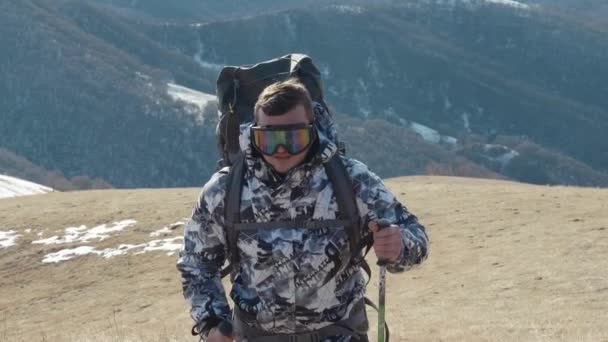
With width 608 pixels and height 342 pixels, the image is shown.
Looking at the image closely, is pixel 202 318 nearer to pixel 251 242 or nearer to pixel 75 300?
pixel 251 242

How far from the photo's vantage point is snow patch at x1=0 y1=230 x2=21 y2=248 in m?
29.2

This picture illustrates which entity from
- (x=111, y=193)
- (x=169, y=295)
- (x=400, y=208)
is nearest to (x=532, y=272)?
(x=169, y=295)

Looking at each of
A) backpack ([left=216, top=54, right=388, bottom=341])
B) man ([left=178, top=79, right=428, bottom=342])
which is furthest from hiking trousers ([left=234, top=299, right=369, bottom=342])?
backpack ([left=216, top=54, right=388, bottom=341])

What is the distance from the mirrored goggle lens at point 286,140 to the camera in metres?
4.08

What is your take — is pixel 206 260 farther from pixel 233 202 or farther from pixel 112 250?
pixel 112 250

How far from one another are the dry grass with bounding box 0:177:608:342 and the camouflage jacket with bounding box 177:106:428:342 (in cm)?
685

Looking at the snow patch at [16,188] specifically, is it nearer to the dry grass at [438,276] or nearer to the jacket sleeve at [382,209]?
the dry grass at [438,276]

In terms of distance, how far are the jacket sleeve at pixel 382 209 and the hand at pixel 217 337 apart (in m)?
0.79

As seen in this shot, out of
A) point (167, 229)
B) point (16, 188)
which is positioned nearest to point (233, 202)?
point (167, 229)

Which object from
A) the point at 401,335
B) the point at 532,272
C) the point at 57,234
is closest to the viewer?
the point at 401,335

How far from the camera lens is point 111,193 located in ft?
124

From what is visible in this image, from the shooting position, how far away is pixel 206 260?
4395 millimetres

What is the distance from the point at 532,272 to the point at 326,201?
47.2 feet

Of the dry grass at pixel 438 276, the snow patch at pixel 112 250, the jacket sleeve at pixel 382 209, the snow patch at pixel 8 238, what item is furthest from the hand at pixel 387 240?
the snow patch at pixel 8 238
